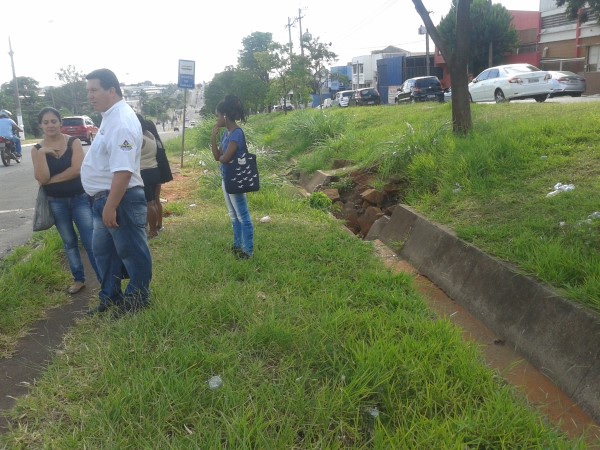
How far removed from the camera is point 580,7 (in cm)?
2577

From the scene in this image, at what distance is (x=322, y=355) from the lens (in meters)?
3.17

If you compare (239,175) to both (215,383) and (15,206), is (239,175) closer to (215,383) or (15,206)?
(215,383)

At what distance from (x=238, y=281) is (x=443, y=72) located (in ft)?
149

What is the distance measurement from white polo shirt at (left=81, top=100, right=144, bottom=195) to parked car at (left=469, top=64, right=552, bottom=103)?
1413cm

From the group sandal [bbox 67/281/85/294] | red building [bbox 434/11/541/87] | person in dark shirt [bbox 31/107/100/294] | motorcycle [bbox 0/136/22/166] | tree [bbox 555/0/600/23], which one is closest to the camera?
person in dark shirt [bbox 31/107/100/294]

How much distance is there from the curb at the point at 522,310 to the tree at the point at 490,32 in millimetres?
34273

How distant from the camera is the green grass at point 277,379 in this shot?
2.53m

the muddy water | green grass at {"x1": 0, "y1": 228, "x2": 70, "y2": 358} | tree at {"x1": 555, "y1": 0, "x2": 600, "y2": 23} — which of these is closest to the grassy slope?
the muddy water

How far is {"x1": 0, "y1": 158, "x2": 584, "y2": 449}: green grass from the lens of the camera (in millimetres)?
2529

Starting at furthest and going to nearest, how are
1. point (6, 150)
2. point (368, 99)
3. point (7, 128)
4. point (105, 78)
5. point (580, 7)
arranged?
point (368, 99) < point (580, 7) < point (6, 150) < point (7, 128) < point (105, 78)

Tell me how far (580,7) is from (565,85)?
1235 cm

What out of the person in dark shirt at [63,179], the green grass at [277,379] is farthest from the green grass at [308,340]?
the person in dark shirt at [63,179]

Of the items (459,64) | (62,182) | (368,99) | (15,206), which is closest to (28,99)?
(368,99)

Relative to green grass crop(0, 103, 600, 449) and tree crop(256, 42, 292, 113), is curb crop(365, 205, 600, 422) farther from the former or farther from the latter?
tree crop(256, 42, 292, 113)
